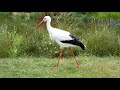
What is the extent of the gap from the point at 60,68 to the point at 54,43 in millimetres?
1918

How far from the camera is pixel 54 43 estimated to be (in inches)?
435

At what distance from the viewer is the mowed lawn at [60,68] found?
344 inches

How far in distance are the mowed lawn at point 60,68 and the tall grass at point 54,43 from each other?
0.52m

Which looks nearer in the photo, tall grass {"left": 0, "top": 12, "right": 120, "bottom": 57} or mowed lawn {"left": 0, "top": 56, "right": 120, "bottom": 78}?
mowed lawn {"left": 0, "top": 56, "right": 120, "bottom": 78}

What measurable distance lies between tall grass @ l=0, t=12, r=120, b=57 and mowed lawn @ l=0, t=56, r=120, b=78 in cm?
52

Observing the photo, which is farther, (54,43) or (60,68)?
(54,43)

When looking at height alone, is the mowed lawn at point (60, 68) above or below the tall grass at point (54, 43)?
below

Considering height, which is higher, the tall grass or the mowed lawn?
the tall grass

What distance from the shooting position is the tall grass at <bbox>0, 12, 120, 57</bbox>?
10.8 meters
